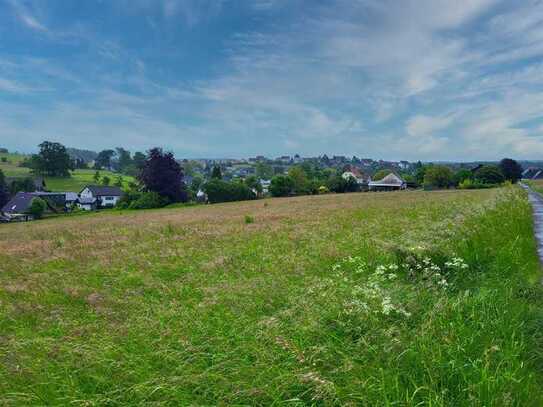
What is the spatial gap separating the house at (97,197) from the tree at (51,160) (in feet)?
98.5

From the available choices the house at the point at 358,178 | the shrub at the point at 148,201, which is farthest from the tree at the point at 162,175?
the house at the point at 358,178

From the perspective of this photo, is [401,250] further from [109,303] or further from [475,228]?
[109,303]

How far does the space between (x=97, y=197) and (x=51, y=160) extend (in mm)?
39679

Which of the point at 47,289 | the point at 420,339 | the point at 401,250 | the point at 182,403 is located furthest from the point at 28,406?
the point at 401,250

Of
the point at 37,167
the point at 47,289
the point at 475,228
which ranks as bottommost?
the point at 47,289

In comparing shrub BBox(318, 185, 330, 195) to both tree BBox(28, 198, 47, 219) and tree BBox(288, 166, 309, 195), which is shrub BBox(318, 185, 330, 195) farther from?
tree BBox(28, 198, 47, 219)

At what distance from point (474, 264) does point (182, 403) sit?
18.7 ft

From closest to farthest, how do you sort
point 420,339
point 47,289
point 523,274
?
point 420,339
point 523,274
point 47,289

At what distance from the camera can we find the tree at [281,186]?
7900 centimetres

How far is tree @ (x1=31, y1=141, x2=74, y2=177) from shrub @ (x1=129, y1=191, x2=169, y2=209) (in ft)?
258

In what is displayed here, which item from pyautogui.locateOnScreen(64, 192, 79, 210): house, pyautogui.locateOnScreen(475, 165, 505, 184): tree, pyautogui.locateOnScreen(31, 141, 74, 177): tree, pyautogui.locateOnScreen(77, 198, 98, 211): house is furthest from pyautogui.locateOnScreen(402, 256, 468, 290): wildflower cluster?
pyautogui.locateOnScreen(31, 141, 74, 177): tree

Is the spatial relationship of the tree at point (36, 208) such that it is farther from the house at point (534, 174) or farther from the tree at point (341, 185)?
the house at point (534, 174)

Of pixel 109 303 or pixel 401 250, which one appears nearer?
pixel 109 303

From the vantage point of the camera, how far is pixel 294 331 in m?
3.59
